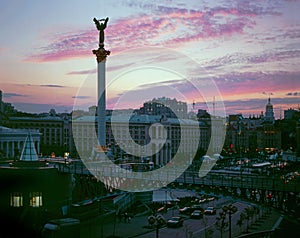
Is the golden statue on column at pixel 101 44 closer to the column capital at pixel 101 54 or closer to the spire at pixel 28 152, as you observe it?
the column capital at pixel 101 54

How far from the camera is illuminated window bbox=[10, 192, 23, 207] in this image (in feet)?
67.6

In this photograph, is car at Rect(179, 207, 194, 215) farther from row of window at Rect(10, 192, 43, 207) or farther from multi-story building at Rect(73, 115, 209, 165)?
multi-story building at Rect(73, 115, 209, 165)

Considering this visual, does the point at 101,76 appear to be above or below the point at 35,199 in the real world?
above

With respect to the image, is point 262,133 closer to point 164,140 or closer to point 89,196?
point 164,140

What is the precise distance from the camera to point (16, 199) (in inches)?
813

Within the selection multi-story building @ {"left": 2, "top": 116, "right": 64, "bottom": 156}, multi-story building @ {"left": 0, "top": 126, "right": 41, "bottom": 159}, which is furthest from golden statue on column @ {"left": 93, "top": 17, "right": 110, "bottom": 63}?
multi-story building @ {"left": 2, "top": 116, "right": 64, "bottom": 156}

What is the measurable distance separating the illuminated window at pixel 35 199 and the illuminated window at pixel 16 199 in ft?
1.49

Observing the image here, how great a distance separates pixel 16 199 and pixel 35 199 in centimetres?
88

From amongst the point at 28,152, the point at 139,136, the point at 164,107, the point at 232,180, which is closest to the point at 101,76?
the point at 28,152

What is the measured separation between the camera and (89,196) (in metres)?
26.1

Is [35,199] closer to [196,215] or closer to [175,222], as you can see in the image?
[175,222]

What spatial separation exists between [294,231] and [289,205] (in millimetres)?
1384

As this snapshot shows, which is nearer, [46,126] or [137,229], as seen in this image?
[137,229]

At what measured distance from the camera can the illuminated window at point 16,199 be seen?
67.6ft
